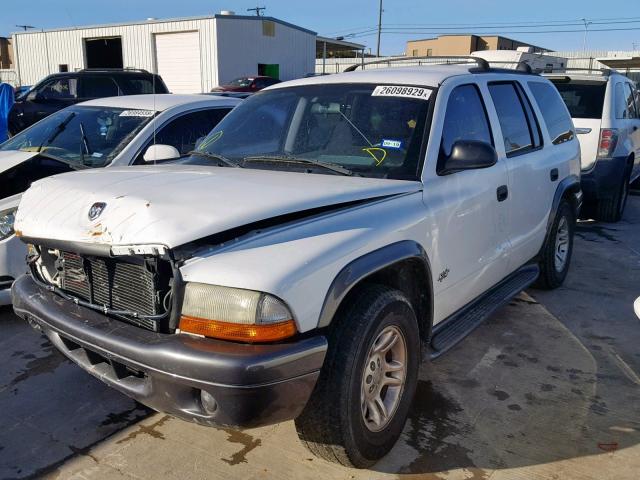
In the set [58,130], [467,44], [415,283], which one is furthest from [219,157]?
[467,44]

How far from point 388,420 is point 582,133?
246 inches

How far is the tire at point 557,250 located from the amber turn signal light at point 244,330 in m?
3.40

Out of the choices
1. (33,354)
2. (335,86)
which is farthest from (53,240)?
(335,86)

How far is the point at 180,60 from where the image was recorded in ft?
94.5

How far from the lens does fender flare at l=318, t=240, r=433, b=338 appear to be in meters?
2.43

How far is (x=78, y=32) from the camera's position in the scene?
103 ft

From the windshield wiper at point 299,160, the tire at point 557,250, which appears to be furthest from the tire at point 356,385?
the tire at point 557,250

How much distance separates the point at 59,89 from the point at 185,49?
1634cm

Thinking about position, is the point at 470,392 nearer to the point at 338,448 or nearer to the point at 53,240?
the point at 338,448

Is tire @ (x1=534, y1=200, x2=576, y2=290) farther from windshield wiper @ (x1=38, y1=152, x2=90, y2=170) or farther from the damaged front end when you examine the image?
windshield wiper @ (x1=38, y1=152, x2=90, y2=170)

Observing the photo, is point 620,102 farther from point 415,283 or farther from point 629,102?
point 415,283

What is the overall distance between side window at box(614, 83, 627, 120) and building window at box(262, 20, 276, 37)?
79.1 feet

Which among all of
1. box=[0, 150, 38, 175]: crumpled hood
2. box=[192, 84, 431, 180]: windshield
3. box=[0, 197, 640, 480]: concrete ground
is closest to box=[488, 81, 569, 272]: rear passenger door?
box=[0, 197, 640, 480]: concrete ground

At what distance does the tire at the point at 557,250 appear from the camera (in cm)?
517
